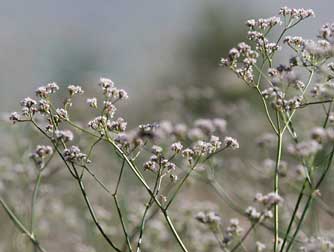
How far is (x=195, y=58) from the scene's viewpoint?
101 feet

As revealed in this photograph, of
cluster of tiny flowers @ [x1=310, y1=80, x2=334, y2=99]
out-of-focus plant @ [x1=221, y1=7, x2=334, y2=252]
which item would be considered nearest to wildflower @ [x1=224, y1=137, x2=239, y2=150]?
out-of-focus plant @ [x1=221, y1=7, x2=334, y2=252]

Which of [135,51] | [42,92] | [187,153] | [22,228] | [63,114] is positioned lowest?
[22,228]

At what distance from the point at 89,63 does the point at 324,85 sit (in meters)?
25.6

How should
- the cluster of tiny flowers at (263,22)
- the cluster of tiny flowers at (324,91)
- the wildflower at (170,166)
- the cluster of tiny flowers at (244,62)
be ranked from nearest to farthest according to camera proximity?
the cluster of tiny flowers at (324,91) → the wildflower at (170,166) → the cluster of tiny flowers at (244,62) → the cluster of tiny flowers at (263,22)

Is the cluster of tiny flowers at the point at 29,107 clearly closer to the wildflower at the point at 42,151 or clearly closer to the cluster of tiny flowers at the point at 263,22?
the wildflower at the point at 42,151

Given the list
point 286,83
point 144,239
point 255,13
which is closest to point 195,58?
point 255,13

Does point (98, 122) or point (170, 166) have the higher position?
point (98, 122)

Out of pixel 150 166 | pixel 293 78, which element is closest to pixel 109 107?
pixel 150 166

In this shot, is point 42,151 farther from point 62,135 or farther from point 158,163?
point 158,163

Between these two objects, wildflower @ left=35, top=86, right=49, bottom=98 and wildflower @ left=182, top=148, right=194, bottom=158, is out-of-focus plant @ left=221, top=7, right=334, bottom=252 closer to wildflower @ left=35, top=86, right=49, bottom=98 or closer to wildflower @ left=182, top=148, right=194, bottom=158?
wildflower @ left=182, top=148, right=194, bottom=158

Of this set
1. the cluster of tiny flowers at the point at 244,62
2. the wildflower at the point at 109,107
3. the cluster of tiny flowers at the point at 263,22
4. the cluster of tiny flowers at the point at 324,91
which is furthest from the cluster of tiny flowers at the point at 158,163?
the cluster of tiny flowers at the point at 263,22

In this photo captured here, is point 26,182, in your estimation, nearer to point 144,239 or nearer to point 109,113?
point 144,239

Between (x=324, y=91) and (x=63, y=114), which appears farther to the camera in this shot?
(x=63, y=114)

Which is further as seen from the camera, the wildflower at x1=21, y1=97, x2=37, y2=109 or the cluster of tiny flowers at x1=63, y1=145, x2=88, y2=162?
the wildflower at x1=21, y1=97, x2=37, y2=109
